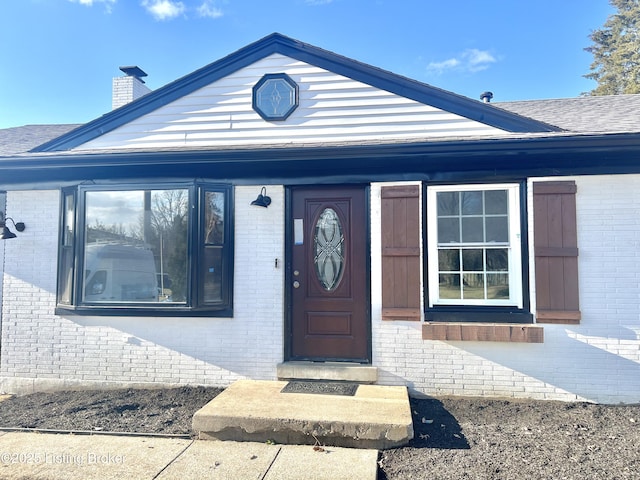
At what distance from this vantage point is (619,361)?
15.0 feet

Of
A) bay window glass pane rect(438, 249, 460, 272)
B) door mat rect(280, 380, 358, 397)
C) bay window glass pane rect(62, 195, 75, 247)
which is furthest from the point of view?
bay window glass pane rect(62, 195, 75, 247)

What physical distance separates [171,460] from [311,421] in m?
1.16

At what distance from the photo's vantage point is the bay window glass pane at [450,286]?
4989mm

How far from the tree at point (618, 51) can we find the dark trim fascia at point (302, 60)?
23495 millimetres

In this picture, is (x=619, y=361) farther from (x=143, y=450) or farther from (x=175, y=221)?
(x=175, y=221)

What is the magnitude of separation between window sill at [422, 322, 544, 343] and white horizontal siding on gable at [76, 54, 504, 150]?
218 cm

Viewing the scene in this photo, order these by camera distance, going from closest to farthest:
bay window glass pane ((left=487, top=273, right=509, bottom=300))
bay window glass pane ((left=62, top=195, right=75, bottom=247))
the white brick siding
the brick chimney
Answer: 1. the white brick siding
2. bay window glass pane ((left=487, top=273, right=509, bottom=300))
3. bay window glass pane ((left=62, top=195, right=75, bottom=247))
4. the brick chimney

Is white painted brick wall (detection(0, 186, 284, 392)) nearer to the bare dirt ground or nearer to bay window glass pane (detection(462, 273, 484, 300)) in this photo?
the bare dirt ground

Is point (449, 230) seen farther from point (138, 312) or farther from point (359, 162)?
point (138, 312)

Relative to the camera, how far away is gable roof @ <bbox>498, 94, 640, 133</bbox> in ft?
15.8

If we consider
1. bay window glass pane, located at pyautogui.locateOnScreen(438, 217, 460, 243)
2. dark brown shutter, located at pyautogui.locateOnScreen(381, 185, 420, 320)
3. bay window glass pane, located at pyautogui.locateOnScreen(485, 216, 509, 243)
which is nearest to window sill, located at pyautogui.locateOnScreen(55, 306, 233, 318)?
dark brown shutter, located at pyautogui.locateOnScreen(381, 185, 420, 320)

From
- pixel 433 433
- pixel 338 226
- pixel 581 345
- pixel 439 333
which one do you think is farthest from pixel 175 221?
pixel 581 345

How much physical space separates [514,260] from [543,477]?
7.66 feet

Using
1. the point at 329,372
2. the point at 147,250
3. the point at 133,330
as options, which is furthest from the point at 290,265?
the point at 133,330
